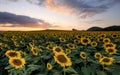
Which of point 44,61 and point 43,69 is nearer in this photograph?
point 43,69

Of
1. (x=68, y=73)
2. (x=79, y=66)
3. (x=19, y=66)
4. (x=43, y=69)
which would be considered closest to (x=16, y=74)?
(x=19, y=66)

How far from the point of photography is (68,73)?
4.63m

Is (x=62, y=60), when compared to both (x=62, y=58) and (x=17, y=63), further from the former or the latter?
(x=17, y=63)

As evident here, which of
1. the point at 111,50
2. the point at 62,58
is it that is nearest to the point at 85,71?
the point at 62,58

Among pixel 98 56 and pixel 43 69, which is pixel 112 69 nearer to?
pixel 98 56

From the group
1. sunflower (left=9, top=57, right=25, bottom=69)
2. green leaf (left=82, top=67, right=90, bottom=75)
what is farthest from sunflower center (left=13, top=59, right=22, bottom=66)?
green leaf (left=82, top=67, right=90, bottom=75)

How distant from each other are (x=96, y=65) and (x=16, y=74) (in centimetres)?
134

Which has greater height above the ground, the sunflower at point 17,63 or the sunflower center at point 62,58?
the sunflower center at point 62,58

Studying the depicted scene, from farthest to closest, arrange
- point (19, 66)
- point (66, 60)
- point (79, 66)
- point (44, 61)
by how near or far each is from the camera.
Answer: point (44, 61), point (79, 66), point (19, 66), point (66, 60)

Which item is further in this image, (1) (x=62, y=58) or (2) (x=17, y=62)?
(2) (x=17, y=62)

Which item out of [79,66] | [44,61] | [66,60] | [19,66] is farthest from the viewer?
[44,61]

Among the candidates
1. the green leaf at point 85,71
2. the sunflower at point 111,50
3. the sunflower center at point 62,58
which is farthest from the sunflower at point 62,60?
the sunflower at point 111,50

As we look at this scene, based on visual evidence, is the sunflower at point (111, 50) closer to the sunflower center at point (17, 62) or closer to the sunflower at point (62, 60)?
the sunflower at point (62, 60)

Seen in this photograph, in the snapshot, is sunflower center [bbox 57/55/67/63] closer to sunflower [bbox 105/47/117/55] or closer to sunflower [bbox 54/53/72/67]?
sunflower [bbox 54/53/72/67]
